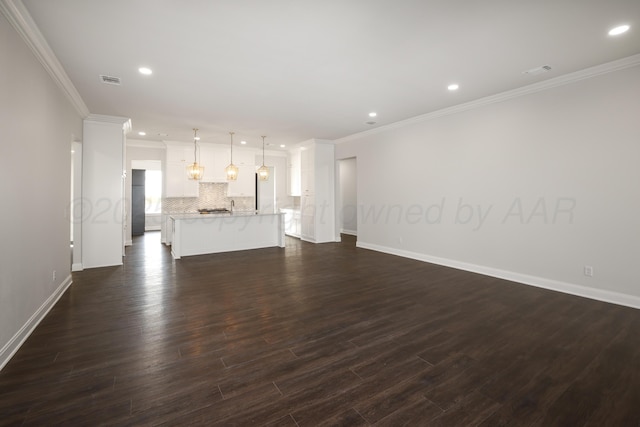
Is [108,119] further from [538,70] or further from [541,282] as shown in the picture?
[541,282]

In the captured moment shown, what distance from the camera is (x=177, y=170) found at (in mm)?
8430

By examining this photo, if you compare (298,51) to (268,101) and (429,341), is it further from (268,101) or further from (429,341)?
(429,341)

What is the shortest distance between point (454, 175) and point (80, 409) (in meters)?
5.64

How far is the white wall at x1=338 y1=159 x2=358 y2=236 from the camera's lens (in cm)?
998

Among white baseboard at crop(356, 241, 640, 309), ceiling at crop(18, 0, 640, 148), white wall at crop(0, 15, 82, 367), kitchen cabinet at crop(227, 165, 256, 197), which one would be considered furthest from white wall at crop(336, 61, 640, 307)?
white wall at crop(0, 15, 82, 367)

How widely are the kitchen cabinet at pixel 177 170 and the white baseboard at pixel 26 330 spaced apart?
485 centimetres

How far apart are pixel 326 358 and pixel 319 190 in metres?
6.03

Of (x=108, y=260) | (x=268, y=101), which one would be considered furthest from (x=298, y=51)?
(x=108, y=260)

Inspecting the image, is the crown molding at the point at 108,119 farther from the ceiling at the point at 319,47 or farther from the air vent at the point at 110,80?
the air vent at the point at 110,80

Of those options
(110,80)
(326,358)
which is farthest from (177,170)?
(326,358)

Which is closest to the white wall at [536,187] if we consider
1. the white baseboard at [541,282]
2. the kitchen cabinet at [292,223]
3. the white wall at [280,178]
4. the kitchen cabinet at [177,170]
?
the white baseboard at [541,282]

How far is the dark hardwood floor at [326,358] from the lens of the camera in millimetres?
1782

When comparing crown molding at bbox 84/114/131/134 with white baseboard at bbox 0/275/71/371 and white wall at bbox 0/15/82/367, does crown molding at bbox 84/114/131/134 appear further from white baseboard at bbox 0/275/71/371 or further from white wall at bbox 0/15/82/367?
white baseboard at bbox 0/275/71/371

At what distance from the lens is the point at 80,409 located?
179cm
